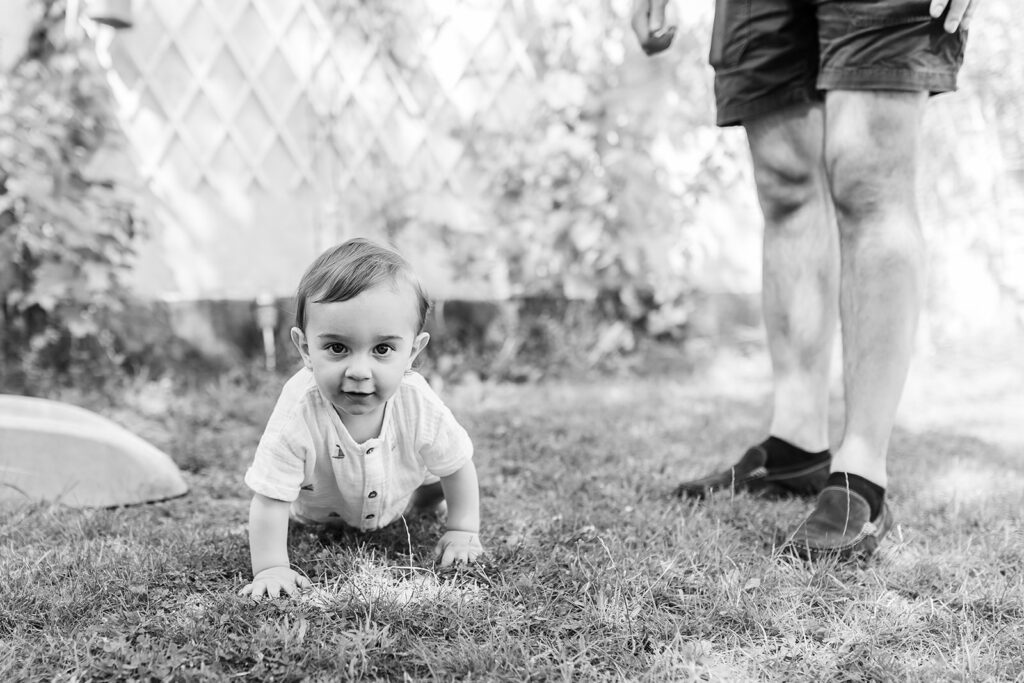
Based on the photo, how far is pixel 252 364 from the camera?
146 inches

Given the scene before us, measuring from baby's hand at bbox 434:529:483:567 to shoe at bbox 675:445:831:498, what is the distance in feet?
2.00

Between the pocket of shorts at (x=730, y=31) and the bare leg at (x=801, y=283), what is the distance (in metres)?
0.16

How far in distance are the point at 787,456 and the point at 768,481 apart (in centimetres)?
7

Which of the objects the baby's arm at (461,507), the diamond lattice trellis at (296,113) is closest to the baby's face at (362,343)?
the baby's arm at (461,507)

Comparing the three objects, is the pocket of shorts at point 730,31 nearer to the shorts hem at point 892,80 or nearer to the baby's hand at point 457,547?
the shorts hem at point 892,80

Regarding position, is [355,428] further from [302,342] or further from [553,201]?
[553,201]

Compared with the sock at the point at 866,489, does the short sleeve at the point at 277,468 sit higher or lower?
higher

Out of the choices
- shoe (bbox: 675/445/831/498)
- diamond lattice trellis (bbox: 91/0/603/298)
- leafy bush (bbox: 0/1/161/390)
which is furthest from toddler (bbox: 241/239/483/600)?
diamond lattice trellis (bbox: 91/0/603/298)

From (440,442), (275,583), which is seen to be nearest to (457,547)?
(440,442)

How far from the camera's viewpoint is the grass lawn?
126cm

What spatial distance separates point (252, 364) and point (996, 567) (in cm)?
284

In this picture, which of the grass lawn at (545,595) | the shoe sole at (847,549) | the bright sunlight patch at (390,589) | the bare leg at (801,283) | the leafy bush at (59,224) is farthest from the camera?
the leafy bush at (59,224)

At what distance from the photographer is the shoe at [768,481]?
6.80 feet

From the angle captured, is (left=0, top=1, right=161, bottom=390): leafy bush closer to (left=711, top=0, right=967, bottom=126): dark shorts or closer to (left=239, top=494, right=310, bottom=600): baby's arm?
(left=239, top=494, right=310, bottom=600): baby's arm
